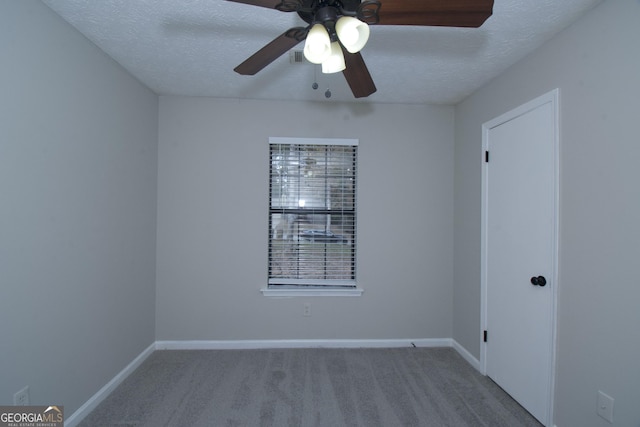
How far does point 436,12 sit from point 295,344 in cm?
287

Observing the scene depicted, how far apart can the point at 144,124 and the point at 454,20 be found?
2617 mm

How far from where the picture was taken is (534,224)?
1942mm

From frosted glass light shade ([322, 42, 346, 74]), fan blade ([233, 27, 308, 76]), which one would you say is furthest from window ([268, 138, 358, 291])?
frosted glass light shade ([322, 42, 346, 74])

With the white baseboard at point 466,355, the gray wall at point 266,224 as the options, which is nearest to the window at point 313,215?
the gray wall at point 266,224

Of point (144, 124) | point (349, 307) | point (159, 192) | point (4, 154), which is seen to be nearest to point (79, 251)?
point (4, 154)

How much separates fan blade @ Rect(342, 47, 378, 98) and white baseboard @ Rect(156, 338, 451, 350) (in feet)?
7.88

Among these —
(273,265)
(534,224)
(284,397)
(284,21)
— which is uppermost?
(284,21)

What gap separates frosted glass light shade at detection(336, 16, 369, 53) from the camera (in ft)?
3.34

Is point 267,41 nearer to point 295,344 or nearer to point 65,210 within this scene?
point 65,210

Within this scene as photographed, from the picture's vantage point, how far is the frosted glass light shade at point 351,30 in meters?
1.02

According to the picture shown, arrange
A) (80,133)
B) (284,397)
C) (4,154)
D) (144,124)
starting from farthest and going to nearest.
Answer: (144,124) < (284,397) < (80,133) < (4,154)

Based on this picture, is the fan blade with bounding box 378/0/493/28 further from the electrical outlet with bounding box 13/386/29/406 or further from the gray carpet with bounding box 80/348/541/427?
the electrical outlet with bounding box 13/386/29/406

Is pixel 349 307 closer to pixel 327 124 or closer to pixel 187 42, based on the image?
pixel 327 124

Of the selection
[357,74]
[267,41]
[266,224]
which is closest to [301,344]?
[266,224]
